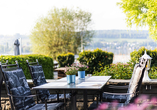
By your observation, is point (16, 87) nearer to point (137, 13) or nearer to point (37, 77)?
point (37, 77)

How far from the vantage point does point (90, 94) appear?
3.87 meters

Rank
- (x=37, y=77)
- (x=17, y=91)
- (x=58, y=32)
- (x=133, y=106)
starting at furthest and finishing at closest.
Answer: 1. (x=58, y=32)
2. (x=37, y=77)
3. (x=17, y=91)
4. (x=133, y=106)

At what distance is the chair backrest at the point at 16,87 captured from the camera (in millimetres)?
2680

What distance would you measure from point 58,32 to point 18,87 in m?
18.6

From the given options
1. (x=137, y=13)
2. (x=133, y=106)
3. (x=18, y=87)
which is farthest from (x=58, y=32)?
(x=133, y=106)

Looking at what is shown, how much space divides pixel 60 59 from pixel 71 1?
10.1 meters

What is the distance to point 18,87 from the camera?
2.83 metres

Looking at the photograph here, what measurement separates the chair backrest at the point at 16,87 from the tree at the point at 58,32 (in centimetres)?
1804

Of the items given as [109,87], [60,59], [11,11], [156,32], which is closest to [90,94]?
[109,87]

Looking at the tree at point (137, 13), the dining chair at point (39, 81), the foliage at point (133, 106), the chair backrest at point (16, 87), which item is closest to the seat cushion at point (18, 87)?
the chair backrest at point (16, 87)

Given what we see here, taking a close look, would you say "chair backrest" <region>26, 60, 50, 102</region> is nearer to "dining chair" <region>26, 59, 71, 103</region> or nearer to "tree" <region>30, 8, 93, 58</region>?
"dining chair" <region>26, 59, 71, 103</region>

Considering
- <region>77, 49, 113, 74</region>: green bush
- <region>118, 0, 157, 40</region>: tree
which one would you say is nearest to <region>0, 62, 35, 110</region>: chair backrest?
<region>77, 49, 113, 74</region>: green bush

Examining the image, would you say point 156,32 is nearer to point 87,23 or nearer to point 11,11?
point 87,23

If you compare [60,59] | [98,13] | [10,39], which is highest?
[98,13]
